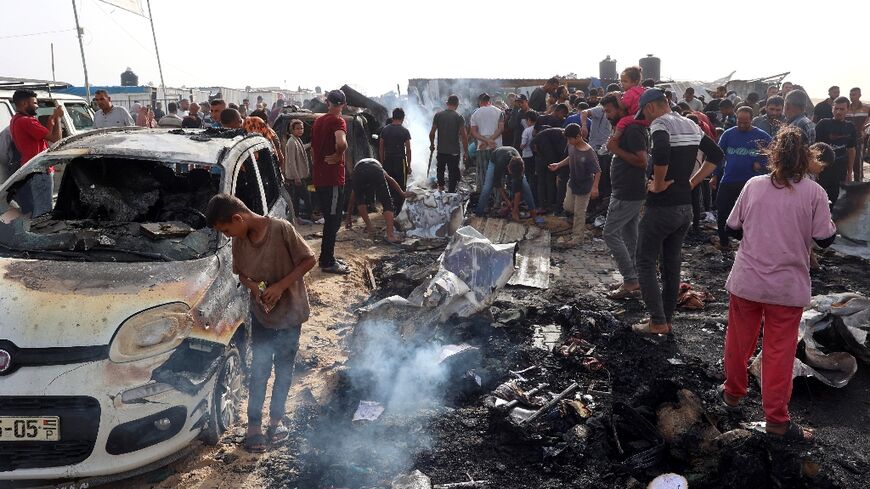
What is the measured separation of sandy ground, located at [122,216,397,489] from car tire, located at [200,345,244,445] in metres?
0.08

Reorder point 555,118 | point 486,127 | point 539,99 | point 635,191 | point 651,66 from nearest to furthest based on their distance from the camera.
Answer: point 635,191 < point 555,118 < point 486,127 < point 539,99 < point 651,66

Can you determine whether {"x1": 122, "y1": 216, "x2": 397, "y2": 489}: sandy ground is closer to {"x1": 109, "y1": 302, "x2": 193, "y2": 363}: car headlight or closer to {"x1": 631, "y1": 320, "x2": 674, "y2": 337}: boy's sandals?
{"x1": 109, "y1": 302, "x2": 193, "y2": 363}: car headlight

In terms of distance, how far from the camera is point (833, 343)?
507cm

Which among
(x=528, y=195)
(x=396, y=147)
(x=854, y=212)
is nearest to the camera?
(x=854, y=212)

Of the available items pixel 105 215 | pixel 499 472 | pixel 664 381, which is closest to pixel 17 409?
pixel 105 215

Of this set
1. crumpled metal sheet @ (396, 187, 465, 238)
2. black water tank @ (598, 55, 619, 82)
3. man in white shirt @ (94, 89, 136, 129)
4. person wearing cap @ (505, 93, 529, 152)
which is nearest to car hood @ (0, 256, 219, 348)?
crumpled metal sheet @ (396, 187, 465, 238)

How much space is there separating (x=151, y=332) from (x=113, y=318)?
0.70ft

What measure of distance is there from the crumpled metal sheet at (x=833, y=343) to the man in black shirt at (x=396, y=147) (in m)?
7.26

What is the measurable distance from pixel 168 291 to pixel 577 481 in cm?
272

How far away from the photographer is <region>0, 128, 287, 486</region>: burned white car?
10.7 ft

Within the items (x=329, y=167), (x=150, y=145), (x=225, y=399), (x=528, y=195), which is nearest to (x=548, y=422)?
(x=225, y=399)

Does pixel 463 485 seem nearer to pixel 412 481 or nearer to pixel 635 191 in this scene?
pixel 412 481

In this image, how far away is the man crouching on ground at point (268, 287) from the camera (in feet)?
12.2

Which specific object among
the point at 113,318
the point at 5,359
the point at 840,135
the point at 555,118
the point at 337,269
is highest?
the point at 555,118
